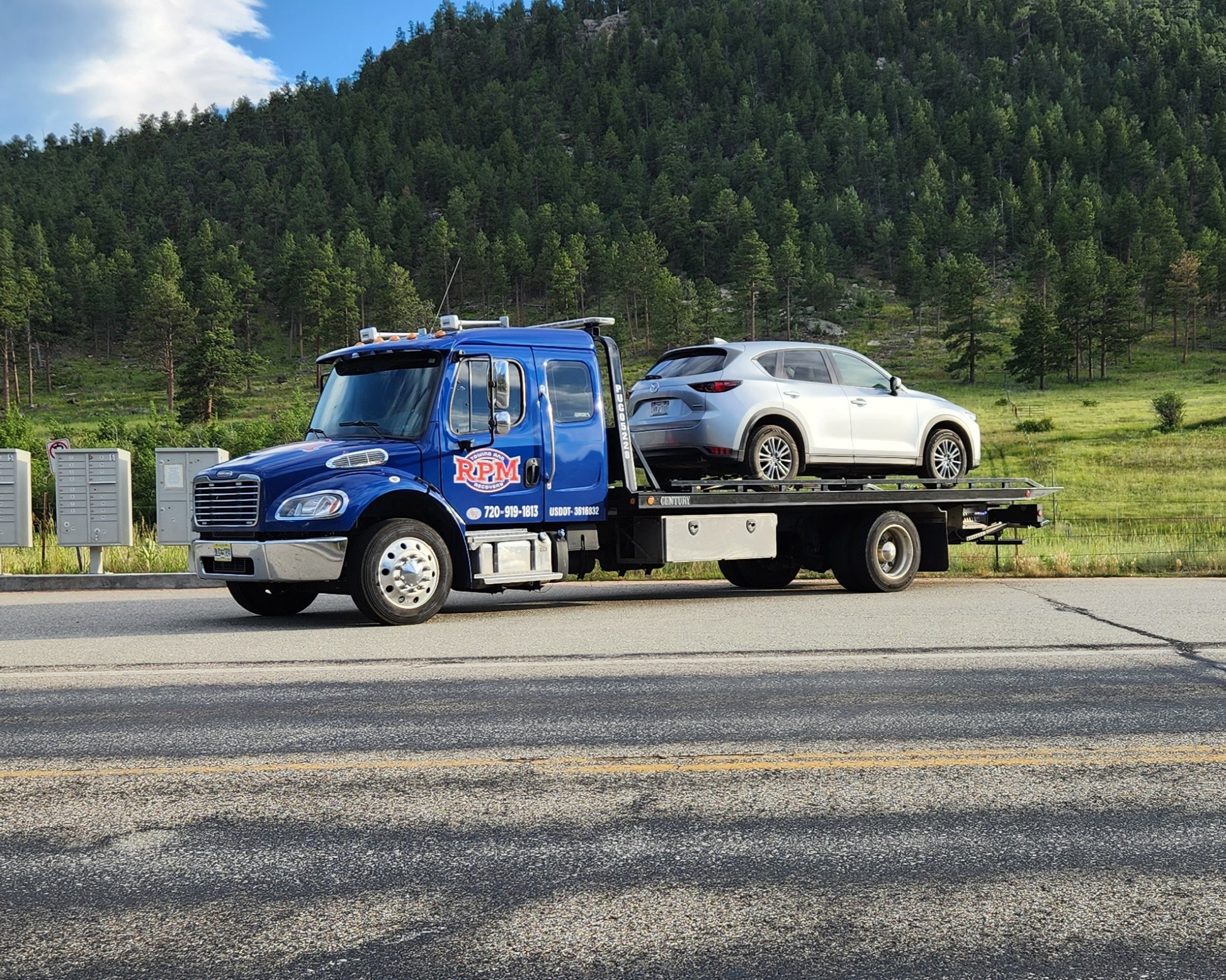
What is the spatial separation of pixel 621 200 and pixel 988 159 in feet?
193

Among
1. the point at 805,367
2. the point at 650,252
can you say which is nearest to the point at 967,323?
the point at 650,252

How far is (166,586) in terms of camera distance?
57.8ft

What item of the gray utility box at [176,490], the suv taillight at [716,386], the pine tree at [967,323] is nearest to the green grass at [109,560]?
the gray utility box at [176,490]

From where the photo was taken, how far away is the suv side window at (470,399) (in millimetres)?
11867

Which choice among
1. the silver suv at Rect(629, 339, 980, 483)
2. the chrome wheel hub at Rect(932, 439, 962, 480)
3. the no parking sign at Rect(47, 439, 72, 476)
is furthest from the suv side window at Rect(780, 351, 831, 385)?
the no parking sign at Rect(47, 439, 72, 476)

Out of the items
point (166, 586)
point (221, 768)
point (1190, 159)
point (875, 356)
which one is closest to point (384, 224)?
point (875, 356)

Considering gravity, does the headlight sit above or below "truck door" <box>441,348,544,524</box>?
below

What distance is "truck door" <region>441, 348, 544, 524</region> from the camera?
11828 millimetres

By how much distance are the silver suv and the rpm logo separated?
190 centimetres

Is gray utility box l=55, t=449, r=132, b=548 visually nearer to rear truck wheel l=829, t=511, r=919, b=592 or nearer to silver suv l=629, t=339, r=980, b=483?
silver suv l=629, t=339, r=980, b=483

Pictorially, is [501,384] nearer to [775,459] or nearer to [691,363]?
[691,363]

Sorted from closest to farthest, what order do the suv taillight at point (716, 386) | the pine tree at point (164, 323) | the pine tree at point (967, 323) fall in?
1. the suv taillight at point (716, 386)
2. the pine tree at point (967, 323)
3. the pine tree at point (164, 323)

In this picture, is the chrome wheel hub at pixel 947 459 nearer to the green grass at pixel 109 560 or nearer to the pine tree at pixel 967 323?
the green grass at pixel 109 560

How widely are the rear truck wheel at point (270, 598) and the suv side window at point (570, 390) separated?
3107mm
